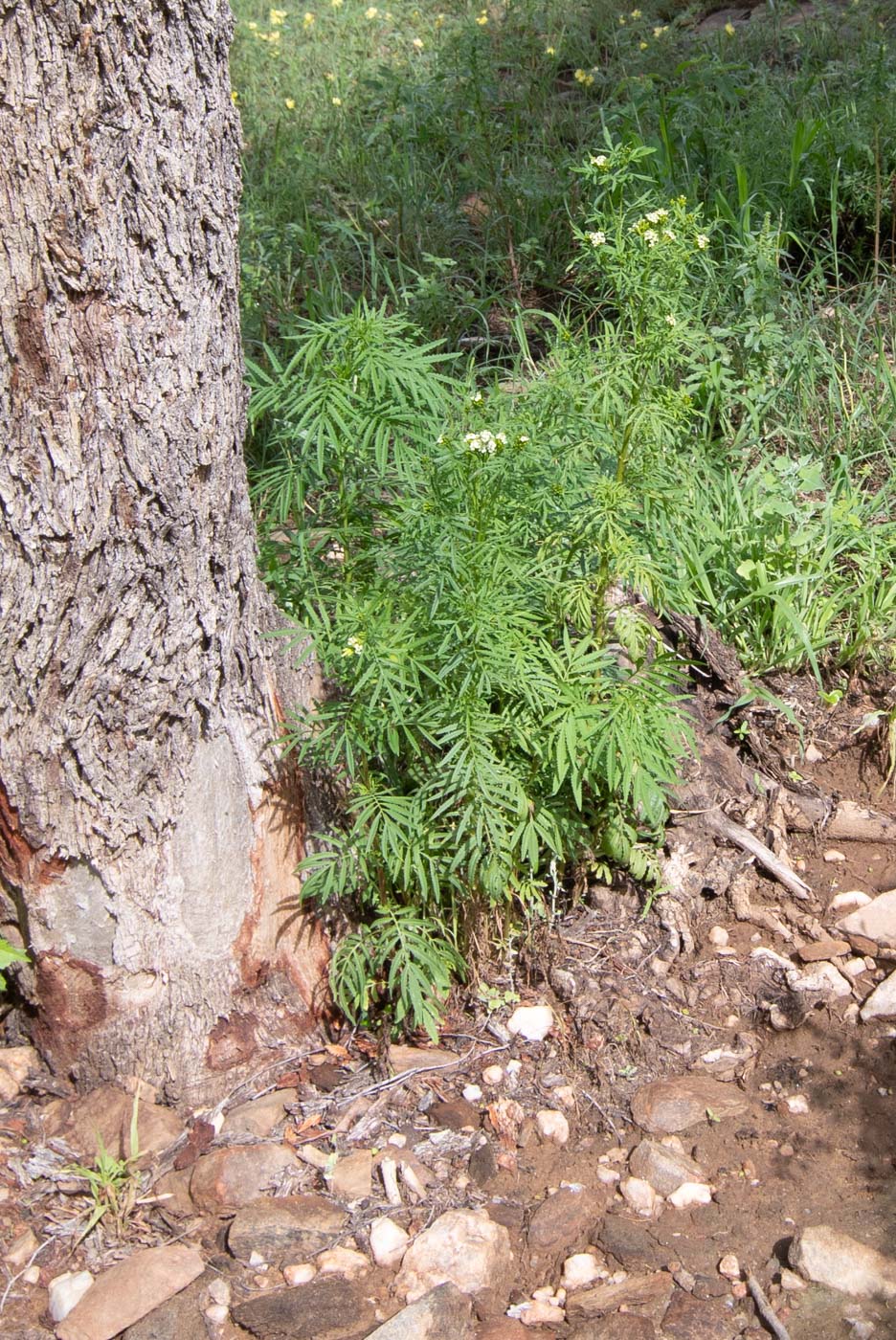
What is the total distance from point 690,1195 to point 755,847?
0.97 meters

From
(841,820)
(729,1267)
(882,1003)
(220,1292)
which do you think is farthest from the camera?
(841,820)

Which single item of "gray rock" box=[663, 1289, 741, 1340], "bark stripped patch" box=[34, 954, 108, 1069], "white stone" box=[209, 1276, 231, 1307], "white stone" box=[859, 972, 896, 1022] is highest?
"bark stripped patch" box=[34, 954, 108, 1069]

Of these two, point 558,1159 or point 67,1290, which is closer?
point 67,1290

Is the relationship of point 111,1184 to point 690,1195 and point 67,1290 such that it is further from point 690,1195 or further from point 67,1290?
point 690,1195

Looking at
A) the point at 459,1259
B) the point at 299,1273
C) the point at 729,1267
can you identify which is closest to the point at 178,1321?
the point at 299,1273

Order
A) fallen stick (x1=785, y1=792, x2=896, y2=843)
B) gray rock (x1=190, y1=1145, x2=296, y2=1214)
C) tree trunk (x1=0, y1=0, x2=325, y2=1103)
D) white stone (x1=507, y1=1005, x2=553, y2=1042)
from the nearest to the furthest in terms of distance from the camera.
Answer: tree trunk (x1=0, y1=0, x2=325, y2=1103) < gray rock (x1=190, y1=1145, x2=296, y2=1214) < white stone (x1=507, y1=1005, x2=553, y2=1042) < fallen stick (x1=785, y1=792, x2=896, y2=843)

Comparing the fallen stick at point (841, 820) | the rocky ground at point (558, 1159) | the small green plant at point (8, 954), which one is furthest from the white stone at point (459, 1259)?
the fallen stick at point (841, 820)

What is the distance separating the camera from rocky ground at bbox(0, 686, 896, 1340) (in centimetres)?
231

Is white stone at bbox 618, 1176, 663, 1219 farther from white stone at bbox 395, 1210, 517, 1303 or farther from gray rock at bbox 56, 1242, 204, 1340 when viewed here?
gray rock at bbox 56, 1242, 204, 1340

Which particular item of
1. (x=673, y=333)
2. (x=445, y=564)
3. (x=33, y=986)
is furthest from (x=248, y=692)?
(x=673, y=333)

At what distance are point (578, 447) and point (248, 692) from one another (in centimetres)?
90

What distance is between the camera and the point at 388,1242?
8.09ft

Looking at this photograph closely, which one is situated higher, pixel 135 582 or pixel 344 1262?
pixel 135 582

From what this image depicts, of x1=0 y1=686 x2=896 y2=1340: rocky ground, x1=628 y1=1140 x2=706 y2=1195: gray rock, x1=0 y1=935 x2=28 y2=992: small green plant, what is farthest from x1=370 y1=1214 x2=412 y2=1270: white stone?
x1=0 y1=935 x2=28 y2=992: small green plant
